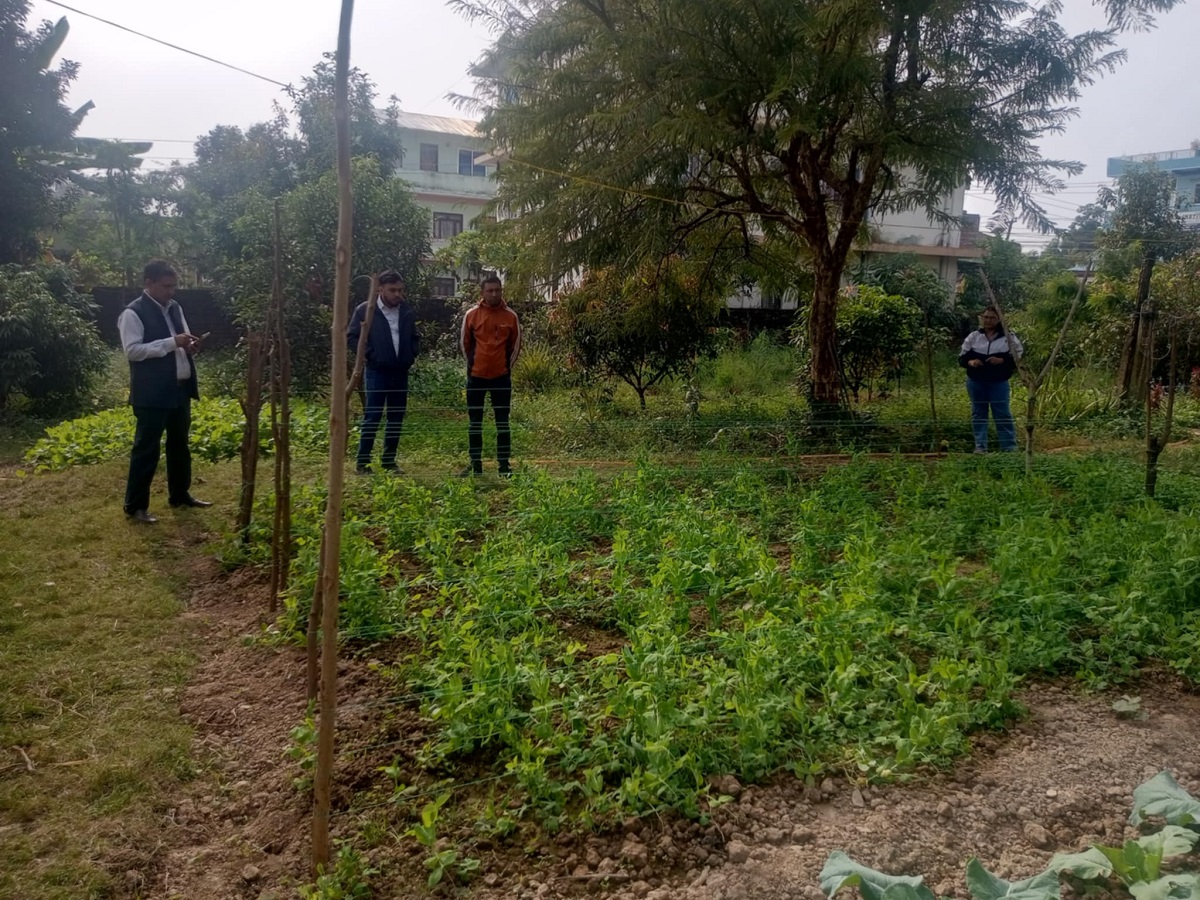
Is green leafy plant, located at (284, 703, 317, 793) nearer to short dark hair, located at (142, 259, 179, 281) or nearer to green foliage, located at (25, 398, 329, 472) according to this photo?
short dark hair, located at (142, 259, 179, 281)

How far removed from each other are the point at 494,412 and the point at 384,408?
2.74ft

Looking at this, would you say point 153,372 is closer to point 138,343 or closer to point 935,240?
point 138,343

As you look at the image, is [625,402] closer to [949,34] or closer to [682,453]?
[682,453]

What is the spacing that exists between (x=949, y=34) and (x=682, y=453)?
398 centimetres

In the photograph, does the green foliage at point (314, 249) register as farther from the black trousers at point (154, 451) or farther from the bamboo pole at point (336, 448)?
the bamboo pole at point (336, 448)

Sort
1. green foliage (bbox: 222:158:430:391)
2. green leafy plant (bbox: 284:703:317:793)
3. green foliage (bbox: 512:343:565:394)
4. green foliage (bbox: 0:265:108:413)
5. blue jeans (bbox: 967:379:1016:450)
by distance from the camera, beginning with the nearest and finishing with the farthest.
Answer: green leafy plant (bbox: 284:703:317:793) < blue jeans (bbox: 967:379:1016:450) < green foliage (bbox: 0:265:108:413) < green foliage (bbox: 222:158:430:391) < green foliage (bbox: 512:343:565:394)

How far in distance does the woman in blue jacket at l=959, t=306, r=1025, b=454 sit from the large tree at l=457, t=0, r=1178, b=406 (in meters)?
1.02

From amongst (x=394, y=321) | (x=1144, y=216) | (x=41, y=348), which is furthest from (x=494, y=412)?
(x=1144, y=216)

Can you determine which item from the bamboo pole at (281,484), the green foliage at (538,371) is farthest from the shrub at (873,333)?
the bamboo pole at (281,484)

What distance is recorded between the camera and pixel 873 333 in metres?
11.4

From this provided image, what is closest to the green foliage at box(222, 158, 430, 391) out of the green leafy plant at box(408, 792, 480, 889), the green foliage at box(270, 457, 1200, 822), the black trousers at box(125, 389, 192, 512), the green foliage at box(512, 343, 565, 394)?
the green foliage at box(512, 343, 565, 394)

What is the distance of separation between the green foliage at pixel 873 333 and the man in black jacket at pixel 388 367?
20.7 ft

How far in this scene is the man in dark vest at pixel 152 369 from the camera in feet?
17.9

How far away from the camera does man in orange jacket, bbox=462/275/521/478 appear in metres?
6.74
